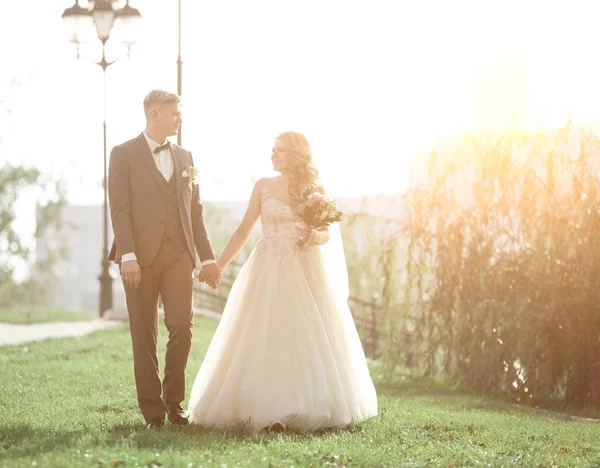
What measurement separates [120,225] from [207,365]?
4.66ft

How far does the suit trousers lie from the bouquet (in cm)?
108

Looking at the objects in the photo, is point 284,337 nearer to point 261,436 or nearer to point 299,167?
point 261,436

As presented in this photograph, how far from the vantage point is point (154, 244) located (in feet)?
26.3

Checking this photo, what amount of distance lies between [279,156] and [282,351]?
1.66 m

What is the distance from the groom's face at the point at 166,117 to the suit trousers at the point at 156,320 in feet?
2.86

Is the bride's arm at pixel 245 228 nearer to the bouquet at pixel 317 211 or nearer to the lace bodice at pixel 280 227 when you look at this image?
the lace bodice at pixel 280 227

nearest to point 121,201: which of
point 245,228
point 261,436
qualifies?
point 245,228

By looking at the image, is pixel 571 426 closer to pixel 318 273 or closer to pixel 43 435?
pixel 318 273

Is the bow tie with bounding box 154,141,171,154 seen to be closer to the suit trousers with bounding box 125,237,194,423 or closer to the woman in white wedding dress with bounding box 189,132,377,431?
the suit trousers with bounding box 125,237,194,423


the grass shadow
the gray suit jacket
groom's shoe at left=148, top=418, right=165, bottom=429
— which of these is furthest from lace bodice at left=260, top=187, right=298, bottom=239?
the grass shadow

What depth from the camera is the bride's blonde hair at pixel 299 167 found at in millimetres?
8844

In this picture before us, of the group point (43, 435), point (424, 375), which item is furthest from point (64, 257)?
point (43, 435)

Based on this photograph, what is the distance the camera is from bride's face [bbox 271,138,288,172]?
8.88 meters

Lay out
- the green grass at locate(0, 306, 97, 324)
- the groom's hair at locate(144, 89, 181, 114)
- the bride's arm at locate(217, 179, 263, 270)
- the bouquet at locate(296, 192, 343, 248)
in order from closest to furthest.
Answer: the groom's hair at locate(144, 89, 181, 114), the bouquet at locate(296, 192, 343, 248), the bride's arm at locate(217, 179, 263, 270), the green grass at locate(0, 306, 97, 324)
